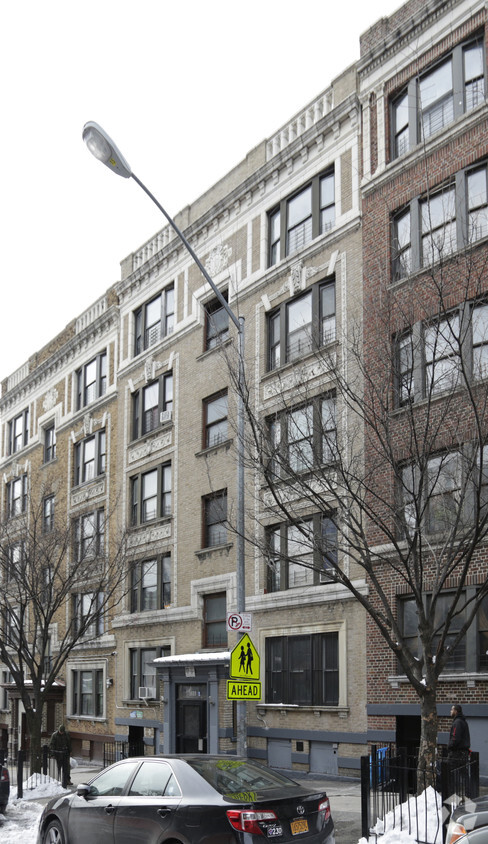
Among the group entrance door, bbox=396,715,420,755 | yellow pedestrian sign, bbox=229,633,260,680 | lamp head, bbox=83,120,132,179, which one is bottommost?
entrance door, bbox=396,715,420,755

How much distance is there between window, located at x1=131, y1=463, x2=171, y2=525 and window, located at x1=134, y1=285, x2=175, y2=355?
4.60m

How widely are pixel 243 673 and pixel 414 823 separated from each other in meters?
3.62

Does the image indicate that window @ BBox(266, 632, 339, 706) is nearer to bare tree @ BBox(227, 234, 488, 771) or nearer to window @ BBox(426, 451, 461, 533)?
bare tree @ BBox(227, 234, 488, 771)

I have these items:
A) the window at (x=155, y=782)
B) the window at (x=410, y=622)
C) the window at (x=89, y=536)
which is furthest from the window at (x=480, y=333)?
the window at (x=89, y=536)

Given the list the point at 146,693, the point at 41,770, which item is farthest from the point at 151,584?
the point at 41,770

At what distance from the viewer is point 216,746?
81.4 ft

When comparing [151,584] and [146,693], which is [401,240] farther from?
[146,693]

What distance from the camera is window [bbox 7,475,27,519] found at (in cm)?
4316

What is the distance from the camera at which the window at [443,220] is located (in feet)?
62.5

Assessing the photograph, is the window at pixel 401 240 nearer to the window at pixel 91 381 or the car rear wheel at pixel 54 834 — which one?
the car rear wheel at pixel 54 834

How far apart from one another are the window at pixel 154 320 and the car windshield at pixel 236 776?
22.0 metres

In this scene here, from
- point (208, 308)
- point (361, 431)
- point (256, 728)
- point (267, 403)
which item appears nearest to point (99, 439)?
point (208, 308)

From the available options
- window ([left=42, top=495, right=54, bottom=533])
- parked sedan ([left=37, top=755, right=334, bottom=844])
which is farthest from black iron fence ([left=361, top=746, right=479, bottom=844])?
window ([left=42, top=495, right=54, bottom=533])

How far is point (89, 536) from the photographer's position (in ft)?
102
